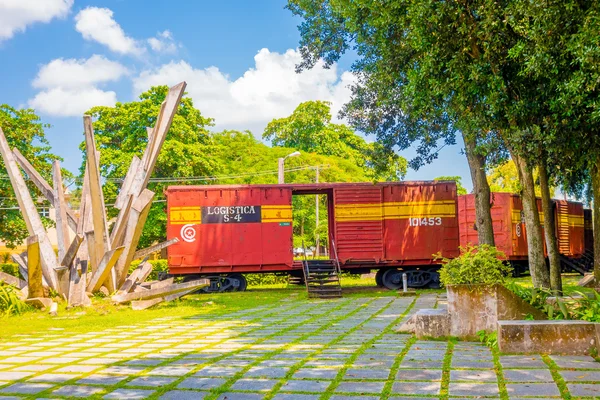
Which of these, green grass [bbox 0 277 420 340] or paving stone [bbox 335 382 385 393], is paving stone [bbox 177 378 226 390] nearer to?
paving stone [bbox 335 382 385 393]

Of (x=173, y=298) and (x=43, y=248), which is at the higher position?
(x=43, y=248)

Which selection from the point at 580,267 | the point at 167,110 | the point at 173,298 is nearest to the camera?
the point at 167,110

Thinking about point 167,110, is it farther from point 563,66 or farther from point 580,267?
point 580,267

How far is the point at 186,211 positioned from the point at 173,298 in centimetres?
488

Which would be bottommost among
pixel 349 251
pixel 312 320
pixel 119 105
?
pixel 312 320

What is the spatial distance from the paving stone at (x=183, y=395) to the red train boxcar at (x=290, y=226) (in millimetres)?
13325

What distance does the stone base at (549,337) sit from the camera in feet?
21.4

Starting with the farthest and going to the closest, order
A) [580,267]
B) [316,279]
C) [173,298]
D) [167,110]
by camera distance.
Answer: [580,267] < [316,279] < [173,298] < [167,110]

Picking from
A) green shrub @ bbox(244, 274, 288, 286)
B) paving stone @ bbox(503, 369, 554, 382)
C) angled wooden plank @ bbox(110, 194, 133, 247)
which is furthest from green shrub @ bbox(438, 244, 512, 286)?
green shrub @ bbox(244, 274, 288, 286)

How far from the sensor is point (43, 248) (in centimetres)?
1384

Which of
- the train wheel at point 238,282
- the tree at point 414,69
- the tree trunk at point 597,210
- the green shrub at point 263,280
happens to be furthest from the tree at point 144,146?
the tree trunk at point 597,210

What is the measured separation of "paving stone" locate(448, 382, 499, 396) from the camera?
502 centimetres

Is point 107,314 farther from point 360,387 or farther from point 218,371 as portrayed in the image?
point 360,387

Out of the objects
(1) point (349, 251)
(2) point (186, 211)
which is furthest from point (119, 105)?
(1) point (349, 251)
